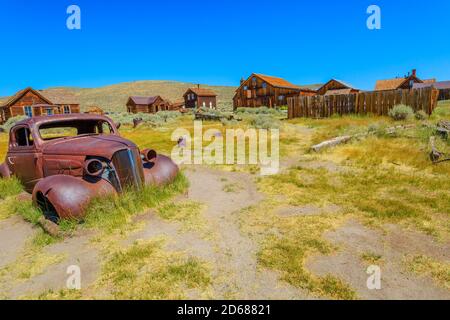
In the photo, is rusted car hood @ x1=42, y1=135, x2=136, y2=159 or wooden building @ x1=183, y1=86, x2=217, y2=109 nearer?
rusted car hood @ x1=42, y1=135, x2=136, y2=159

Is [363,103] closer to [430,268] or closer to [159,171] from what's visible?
[159,171]

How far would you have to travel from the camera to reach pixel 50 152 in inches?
201

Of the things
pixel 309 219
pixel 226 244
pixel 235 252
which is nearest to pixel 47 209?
pixel 226 244

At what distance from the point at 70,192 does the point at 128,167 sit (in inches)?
41.2

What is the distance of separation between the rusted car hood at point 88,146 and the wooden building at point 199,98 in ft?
168

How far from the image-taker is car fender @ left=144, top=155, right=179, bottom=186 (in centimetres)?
576

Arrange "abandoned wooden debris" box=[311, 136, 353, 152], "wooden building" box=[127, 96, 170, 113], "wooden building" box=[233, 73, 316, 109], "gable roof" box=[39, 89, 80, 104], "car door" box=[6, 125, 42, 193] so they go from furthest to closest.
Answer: "wooden building" box=[127, 96, 170, 113], "wooden building" box=[233, 73, 316, 109], "gable roof" box=[39, 89, 80, 104], "abandoned wooden debris" box=[311, 136, 353, 152], "car door" box=[6, 125, 42, 193]

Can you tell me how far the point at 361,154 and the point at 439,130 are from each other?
12.3 feet

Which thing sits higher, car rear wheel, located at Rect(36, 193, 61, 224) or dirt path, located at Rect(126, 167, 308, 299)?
car rear wheel, located at Rect(36, 193, 61, 224)

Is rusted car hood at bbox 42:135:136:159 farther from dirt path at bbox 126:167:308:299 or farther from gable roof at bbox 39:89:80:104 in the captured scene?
gable roof at bbox 39:89:80:104

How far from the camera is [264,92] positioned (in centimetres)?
4325

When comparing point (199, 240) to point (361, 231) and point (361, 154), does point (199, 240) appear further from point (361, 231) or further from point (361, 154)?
point (361, 154)

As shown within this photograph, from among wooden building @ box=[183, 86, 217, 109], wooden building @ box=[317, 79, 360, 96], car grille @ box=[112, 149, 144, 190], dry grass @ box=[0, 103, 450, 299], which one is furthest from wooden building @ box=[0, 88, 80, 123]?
wooden building @ box=[317, 79, 360, 96]
